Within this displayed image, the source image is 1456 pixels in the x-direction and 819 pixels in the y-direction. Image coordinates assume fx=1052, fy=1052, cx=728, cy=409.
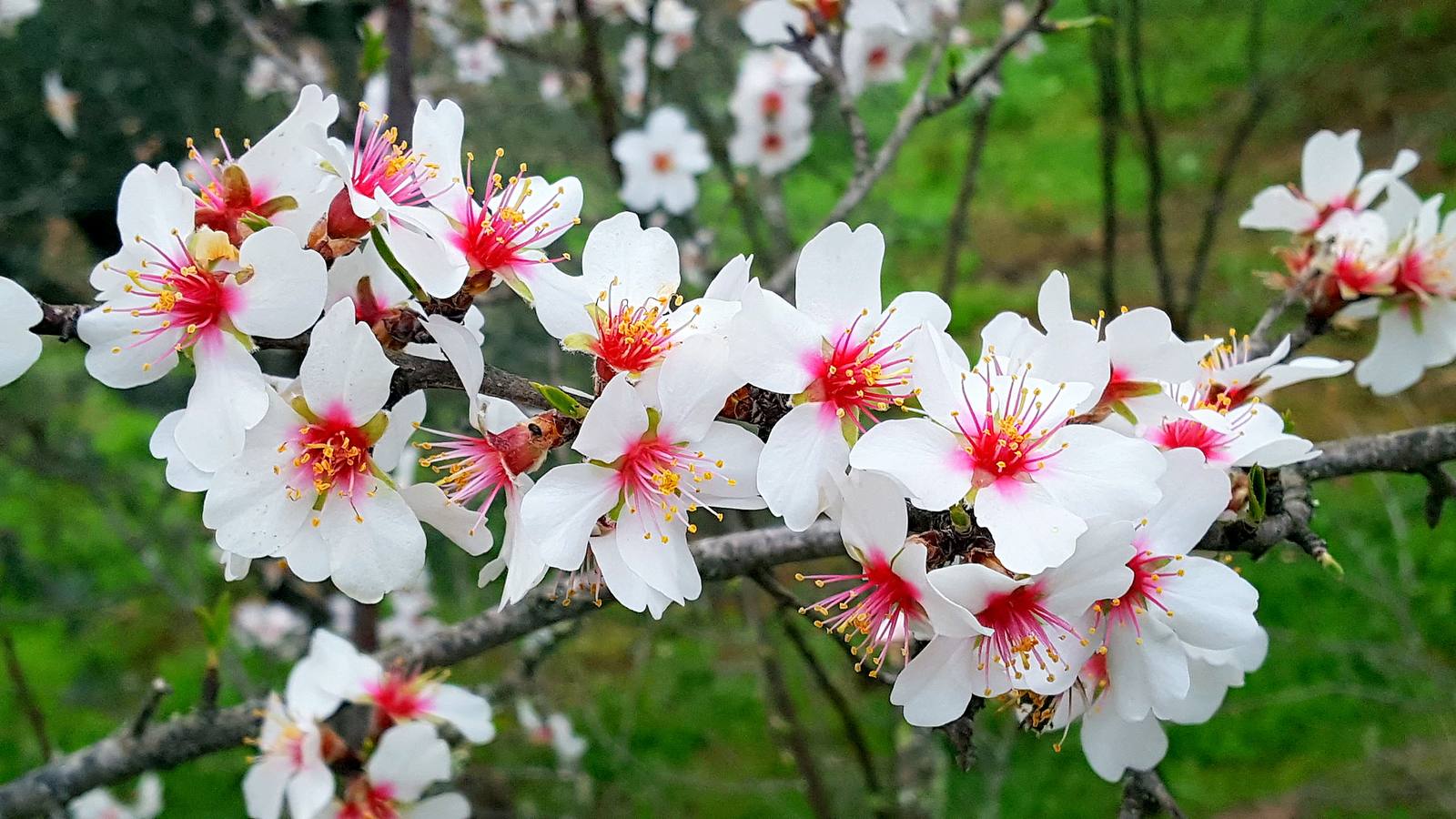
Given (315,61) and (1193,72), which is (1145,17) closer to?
(1193,72)

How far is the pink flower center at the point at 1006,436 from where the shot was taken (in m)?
0.91

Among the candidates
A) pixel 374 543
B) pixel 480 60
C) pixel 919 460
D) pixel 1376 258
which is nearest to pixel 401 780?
pixel 374 543

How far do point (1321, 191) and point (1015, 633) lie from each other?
36.5 inches

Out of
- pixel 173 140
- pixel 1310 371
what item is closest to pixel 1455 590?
pixel 1310 371

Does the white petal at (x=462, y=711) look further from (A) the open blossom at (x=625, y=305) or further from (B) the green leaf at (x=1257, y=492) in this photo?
(B) the green leaf at (x=1257, y=492)

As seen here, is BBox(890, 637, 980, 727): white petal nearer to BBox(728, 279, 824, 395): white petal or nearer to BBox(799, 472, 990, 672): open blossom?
BBox(799, 472, 990, 672): open blossom

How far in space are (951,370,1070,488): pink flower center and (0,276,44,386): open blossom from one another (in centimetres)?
78

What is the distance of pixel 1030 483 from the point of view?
0.89 metres

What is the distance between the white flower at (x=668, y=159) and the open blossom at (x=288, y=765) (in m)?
2.07

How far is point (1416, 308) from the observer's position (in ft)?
4.68

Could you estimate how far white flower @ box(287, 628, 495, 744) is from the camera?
139 centimetres

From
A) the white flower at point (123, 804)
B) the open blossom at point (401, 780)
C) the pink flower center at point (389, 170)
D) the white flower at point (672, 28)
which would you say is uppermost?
the pink flower center at point (389, 170)

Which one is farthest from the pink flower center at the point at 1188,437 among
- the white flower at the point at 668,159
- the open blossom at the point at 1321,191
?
the white flower at the point at 668,159

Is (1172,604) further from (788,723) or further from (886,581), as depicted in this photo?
(788,723)
